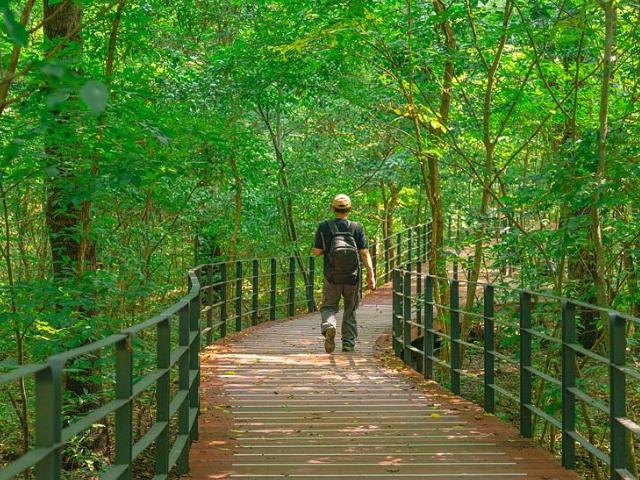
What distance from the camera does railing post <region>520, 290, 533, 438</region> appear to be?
6840 mm

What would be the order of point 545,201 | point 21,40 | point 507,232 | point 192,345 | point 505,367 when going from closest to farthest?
point 21,40 < point 192,345 < point 545,201 < point 507,232 < point 505,367

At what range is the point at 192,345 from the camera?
654 cm

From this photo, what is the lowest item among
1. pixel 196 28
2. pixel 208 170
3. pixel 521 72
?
pixel 208 170

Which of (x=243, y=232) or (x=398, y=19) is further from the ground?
(x=398, y=19)

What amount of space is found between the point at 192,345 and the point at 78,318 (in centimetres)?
301

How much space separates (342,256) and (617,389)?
244 inches

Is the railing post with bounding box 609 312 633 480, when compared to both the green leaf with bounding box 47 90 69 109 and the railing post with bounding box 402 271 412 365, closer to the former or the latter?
the green leaf with bounding box 47 90 69 109

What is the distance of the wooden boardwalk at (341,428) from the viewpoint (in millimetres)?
6000

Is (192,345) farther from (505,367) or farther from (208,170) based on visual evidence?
(505,367)

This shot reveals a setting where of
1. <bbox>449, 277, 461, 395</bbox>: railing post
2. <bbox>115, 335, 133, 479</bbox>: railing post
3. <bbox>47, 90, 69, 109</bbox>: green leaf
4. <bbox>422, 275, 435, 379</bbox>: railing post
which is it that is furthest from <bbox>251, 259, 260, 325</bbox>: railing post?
<bbox>47, 90, 69, 109</bbox>: green leaf

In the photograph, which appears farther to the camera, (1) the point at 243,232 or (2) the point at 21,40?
(1) the point at 243,232

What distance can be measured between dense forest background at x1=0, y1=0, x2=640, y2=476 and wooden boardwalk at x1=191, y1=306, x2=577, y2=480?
5.05 feet

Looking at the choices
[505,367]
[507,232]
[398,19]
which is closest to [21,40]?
[507,232]

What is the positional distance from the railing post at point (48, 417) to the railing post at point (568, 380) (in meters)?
3.96
